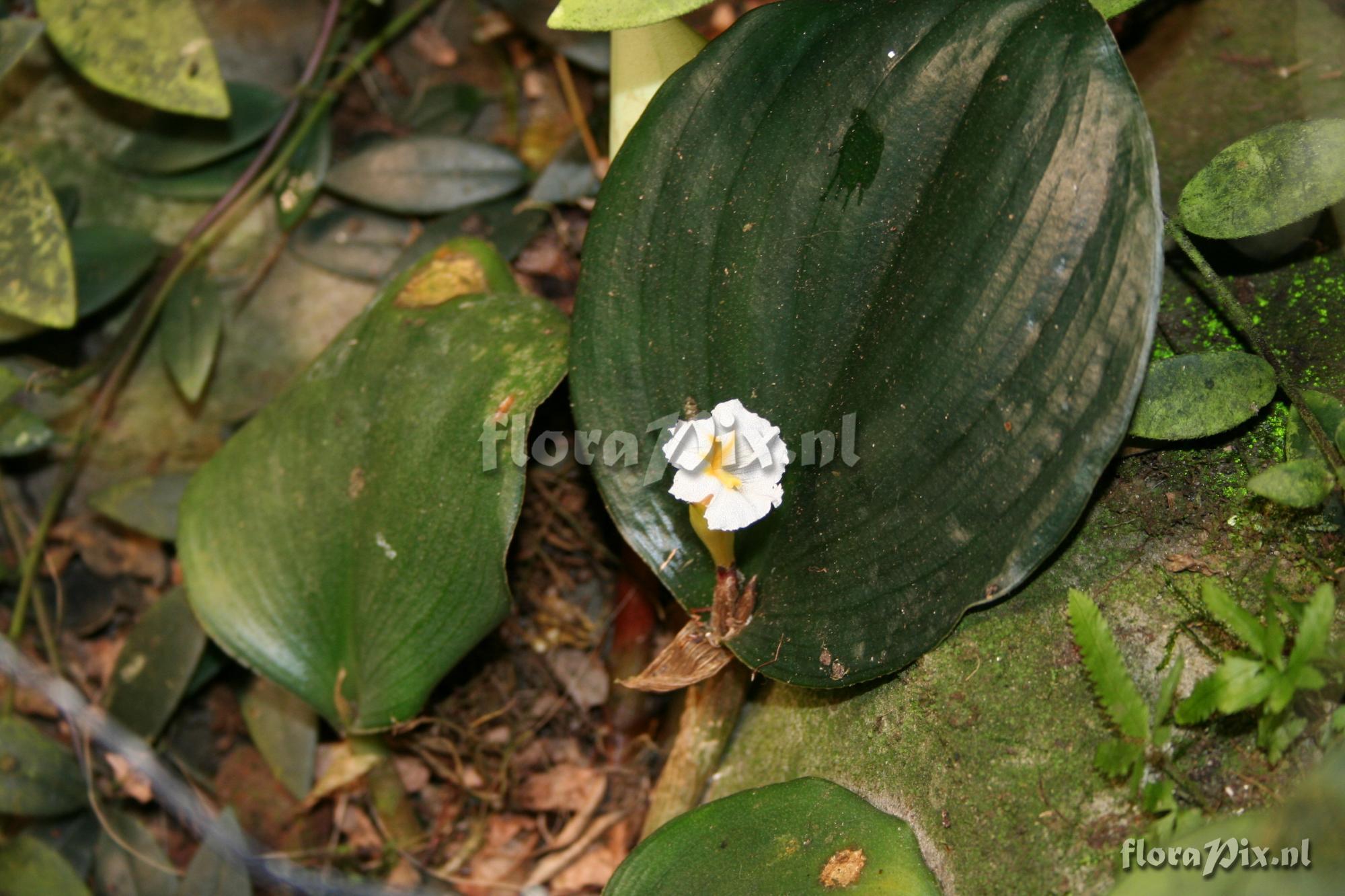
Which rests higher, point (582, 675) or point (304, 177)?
point (304, 177)

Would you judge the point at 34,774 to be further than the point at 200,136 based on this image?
No

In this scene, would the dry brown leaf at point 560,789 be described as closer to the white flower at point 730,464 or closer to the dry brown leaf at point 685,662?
the dry brown leaf at point 685,662

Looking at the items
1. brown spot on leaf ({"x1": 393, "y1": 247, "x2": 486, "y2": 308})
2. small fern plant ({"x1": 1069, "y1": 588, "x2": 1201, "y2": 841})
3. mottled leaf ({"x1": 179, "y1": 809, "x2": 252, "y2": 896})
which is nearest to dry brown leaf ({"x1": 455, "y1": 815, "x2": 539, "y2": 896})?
mottled leaf ({"x1": 179, "y1": 809, "x2": 252, "y2": 896})

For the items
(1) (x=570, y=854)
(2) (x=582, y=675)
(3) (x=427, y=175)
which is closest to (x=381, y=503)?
(2) (x=582, y=675)

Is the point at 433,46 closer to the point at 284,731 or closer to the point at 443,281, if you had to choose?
the point at 443,281

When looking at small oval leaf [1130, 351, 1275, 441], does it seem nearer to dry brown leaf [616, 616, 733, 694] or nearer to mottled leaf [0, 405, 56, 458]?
dry brown leaf [616, 616, 733, 694]

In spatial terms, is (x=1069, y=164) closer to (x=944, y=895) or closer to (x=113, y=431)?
(x=944, y=895)

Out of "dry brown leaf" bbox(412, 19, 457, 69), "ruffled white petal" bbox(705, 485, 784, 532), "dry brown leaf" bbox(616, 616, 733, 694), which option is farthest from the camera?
"dry brown leaf" bbox(412, 19, 457, 69)

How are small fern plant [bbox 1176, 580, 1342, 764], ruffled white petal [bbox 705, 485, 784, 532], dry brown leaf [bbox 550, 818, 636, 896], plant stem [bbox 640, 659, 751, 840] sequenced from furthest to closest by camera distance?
1. dry brown leaf [bbox 550, 818, 636, 896]
2. plant stem [bbox 640, 659, 751, 840]
3. ruffled white petal [bbox 705, 485, 784, 532]
4. small fern plant [bbox 1176, 580, 1342, 764]
